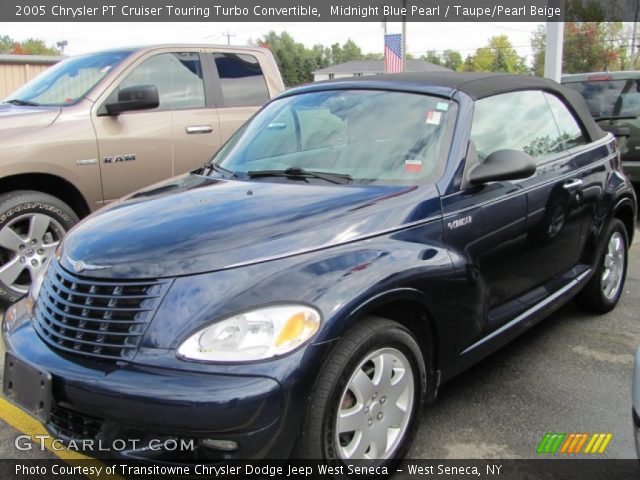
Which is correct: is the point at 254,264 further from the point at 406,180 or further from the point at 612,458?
the point at 612,458

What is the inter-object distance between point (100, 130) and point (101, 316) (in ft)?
9.96

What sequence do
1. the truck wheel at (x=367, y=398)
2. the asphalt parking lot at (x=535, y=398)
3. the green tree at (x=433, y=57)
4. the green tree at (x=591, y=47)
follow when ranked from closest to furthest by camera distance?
the truck wheel at (x=367, y=398), the asphalt parking lot at (x=535, y=398), the green tree at (x=591, y=47), the green tree at (x=433, y=57)

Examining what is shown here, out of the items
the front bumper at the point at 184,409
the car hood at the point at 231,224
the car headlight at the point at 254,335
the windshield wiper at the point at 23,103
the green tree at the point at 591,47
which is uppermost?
the green tree at the point at 591,47

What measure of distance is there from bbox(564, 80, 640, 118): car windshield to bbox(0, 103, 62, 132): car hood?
22.3ft

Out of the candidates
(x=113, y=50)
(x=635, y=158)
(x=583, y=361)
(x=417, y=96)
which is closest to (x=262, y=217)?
(x=417, y=96)

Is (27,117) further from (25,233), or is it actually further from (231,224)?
(231,224)

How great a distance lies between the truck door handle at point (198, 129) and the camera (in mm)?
5371

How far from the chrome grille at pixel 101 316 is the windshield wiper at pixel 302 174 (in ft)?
3.59

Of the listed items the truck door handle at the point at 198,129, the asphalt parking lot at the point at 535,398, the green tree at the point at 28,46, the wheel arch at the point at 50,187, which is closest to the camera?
the asphalt parking lot at the point at 535,398

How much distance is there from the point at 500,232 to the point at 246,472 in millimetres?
1794

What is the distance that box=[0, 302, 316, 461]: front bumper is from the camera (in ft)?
6.37

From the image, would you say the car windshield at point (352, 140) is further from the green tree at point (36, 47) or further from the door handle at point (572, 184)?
the green tree at point (36, 47)

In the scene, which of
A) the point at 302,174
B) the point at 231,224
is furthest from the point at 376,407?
the point at 302,174

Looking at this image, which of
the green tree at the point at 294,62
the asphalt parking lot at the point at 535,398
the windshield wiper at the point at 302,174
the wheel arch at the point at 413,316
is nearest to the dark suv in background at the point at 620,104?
the asphalt parking lot at the point at 535,398
